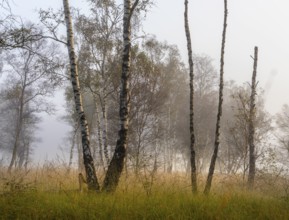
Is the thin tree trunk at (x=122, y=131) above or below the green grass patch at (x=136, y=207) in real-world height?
above

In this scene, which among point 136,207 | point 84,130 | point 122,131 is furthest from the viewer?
point 84,130

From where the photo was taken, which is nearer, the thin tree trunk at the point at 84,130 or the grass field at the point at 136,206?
the grass field at the point at 136,206

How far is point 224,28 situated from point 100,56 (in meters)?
9.78

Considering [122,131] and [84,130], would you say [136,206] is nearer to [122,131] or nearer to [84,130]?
[122,131]

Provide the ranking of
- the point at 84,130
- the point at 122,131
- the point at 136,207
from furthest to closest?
1. the point at 84,130
2. the point at 122,131
3. the point at 136,207

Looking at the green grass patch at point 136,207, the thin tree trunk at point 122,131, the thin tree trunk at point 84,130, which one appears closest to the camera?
the green grass patch at point 136,207

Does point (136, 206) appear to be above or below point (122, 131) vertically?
below

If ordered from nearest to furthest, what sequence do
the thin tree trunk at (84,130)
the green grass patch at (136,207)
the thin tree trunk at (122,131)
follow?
1. the green grass patch at (136,207)
2. the thin tree trunk at (122,131)
3. the thin tree trunk at (84,130)

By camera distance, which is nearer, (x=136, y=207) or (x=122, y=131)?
(x=136, y=207)

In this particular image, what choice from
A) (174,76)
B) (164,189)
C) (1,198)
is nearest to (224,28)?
(164,189)

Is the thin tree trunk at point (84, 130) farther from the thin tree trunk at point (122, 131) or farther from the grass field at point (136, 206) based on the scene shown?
the grass field at point (136, 206)

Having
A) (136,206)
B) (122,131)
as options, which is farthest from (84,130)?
(136,206)

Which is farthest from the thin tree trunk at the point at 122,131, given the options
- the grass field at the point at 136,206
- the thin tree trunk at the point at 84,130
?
the grass field at the point at 136,206

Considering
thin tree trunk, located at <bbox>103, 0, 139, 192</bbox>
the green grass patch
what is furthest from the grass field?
thin tree trunk, located at <bbox>103, 0, 139, 192</bbox>
